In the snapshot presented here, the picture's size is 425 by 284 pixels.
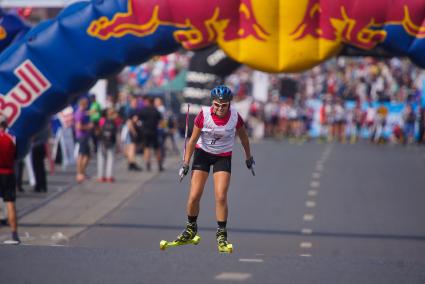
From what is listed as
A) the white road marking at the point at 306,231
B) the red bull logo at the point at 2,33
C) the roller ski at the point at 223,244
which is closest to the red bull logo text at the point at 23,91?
the red bull logo at the point at 2,33

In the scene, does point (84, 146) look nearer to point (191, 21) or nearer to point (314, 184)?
point (314, 184)

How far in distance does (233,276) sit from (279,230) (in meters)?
8.93

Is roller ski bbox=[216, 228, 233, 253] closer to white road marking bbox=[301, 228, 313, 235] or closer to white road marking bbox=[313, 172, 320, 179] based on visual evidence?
white road marking bbox=[301, 228, 313, 235]

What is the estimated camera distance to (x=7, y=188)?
17297 mm

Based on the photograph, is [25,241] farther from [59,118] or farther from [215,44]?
[59,118]

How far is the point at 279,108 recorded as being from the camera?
1970 inches

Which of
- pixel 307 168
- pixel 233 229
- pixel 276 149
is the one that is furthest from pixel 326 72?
pixel 233 229

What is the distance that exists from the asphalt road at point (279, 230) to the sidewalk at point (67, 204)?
33 centimetres

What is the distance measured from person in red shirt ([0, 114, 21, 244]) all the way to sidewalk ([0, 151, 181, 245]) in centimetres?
48

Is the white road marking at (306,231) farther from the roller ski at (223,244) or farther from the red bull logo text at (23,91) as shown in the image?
the roller ski at (223,244)

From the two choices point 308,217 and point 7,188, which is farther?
point 308,217

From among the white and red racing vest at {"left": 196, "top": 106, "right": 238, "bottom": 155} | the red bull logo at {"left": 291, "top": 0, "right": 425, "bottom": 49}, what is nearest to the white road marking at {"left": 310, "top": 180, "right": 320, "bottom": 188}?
the red bull logo at {"left": 291, "top": 0, "right": 425, "bottom": 49}

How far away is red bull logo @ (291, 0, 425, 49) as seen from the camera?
678 inches

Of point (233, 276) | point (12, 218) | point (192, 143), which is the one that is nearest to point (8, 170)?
point (12, 218)
